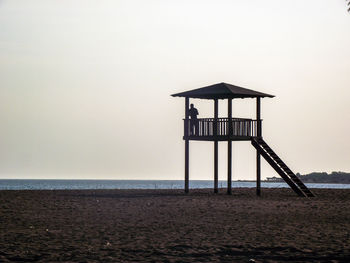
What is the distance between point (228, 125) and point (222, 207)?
8.83m

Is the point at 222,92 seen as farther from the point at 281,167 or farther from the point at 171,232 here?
the point at 171,232

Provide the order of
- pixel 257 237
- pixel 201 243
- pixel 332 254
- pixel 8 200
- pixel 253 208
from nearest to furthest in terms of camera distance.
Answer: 1. pixel 332 254
2. pixel 201 243
3. pixel 257 237
4. pixel 253 208
5. pixel 8 200

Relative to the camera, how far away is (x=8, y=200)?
2583 cm

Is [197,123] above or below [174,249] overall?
above

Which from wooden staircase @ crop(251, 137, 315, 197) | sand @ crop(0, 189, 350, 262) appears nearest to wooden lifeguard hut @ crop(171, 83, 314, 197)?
wooden staircase @ crop(251, 137, 315, 197)

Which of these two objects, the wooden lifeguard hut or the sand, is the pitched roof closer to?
the wooden lifeguard hut

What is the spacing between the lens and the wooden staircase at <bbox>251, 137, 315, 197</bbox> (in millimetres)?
31406

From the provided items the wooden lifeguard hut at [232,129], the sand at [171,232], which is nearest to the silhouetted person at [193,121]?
the wooden lifeguard hut at [232,129]

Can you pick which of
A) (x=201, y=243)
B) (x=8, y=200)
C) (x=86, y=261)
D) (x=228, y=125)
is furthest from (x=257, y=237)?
(x=228, y=125)

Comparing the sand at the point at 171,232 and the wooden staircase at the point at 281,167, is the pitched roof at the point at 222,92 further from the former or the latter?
the sand at the point at 171,232

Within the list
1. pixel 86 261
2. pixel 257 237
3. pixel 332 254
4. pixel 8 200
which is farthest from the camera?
pixel 8 200

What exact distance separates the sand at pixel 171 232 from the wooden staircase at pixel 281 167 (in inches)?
275

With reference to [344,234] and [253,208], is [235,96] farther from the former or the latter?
[344,234]

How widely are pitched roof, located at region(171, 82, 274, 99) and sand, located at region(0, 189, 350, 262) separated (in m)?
8.28
